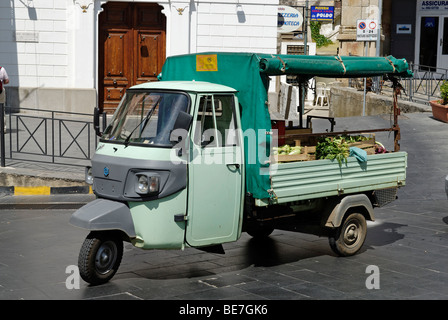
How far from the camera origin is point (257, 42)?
2167 cm

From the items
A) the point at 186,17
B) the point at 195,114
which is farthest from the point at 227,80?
the point at 186,17

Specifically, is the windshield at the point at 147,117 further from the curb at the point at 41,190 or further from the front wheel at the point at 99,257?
the curb at the point at 41,190

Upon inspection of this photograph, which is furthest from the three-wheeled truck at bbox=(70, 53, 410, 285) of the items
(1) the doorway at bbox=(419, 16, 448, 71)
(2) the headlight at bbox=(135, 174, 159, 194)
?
(1) the doorway at bbox=(419, 16, 448, 71)

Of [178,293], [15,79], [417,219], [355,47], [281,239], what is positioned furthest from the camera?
[355,47]

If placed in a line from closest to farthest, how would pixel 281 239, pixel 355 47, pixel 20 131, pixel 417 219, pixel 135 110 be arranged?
pixel 135 110 < pixel 281 239 < pixel 417 219 < pixel 20 131 < pixel 355 47

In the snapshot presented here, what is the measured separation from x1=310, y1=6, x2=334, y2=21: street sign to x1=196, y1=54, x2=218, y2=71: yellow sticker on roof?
2425 cm

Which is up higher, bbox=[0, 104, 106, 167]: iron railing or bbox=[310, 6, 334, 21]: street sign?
bbox=[310, 6, 334, 21]: street sign

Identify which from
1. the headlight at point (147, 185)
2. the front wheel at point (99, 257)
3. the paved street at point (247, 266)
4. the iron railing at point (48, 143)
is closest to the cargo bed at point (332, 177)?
the paved street at point (247, 266)

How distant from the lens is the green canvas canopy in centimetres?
747

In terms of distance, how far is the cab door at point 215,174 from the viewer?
715 cm

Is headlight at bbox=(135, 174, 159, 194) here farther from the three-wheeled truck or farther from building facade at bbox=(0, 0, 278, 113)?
building facade at bbox=(0, 0, 278, 113)

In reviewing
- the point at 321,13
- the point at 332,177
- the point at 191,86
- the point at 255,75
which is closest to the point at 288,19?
the point at 321,13

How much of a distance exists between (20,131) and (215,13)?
29.5 ft

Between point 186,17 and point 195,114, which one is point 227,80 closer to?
point 195,114
